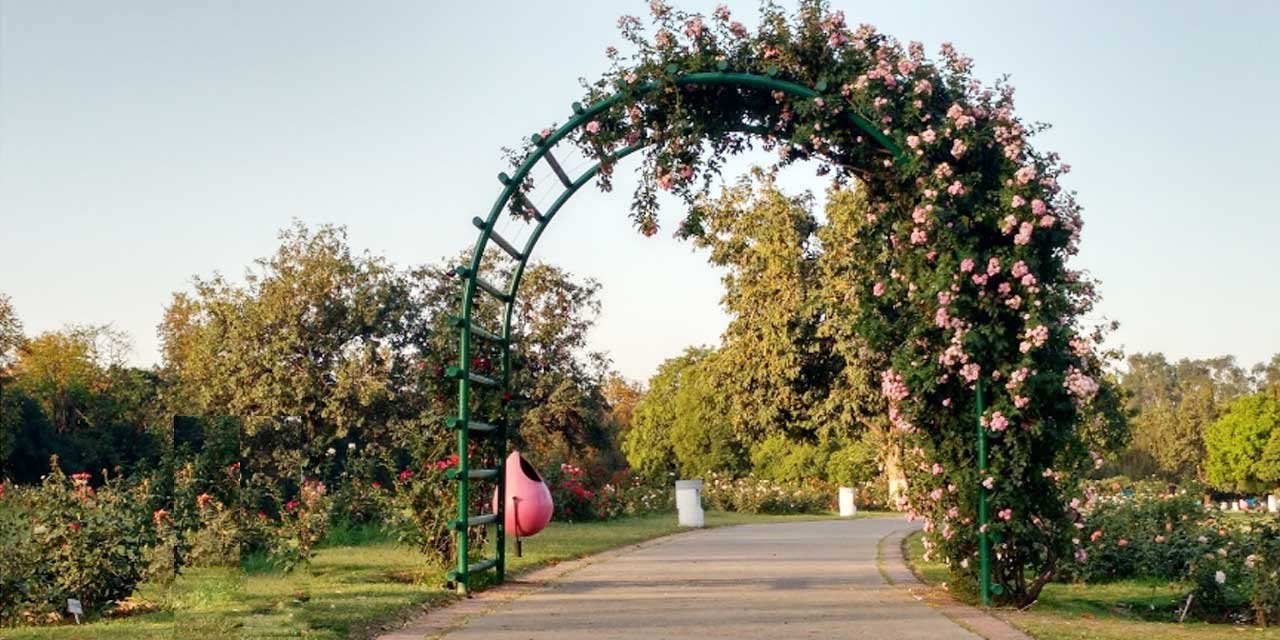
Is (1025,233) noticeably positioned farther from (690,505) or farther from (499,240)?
(690,505)

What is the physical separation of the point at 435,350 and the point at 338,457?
97.2ft

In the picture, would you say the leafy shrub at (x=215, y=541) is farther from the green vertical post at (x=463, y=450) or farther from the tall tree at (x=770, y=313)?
the tall tree at (x=770, y=313)

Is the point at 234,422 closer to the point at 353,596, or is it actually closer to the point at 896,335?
the point at 353,596

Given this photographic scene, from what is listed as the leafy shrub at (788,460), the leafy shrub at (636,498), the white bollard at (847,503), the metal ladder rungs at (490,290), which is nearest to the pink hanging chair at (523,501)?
the metal ladder rungs at (490,290)

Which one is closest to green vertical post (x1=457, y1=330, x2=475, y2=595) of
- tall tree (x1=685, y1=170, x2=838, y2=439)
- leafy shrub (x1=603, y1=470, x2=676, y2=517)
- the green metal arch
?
the green metal arch

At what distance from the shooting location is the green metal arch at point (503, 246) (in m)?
11.7

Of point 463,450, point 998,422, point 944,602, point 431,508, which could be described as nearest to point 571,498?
point 431,508

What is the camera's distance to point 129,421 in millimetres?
58094

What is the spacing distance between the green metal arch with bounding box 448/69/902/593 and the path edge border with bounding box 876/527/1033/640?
3801mm

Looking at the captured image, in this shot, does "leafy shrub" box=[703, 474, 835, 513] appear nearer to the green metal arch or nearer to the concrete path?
the concrete path

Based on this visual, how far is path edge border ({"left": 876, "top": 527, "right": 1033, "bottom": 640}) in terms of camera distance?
9484mm

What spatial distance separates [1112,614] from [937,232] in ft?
12.1

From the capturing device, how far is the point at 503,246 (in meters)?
13.0

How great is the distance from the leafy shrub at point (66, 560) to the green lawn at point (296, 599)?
446mm
